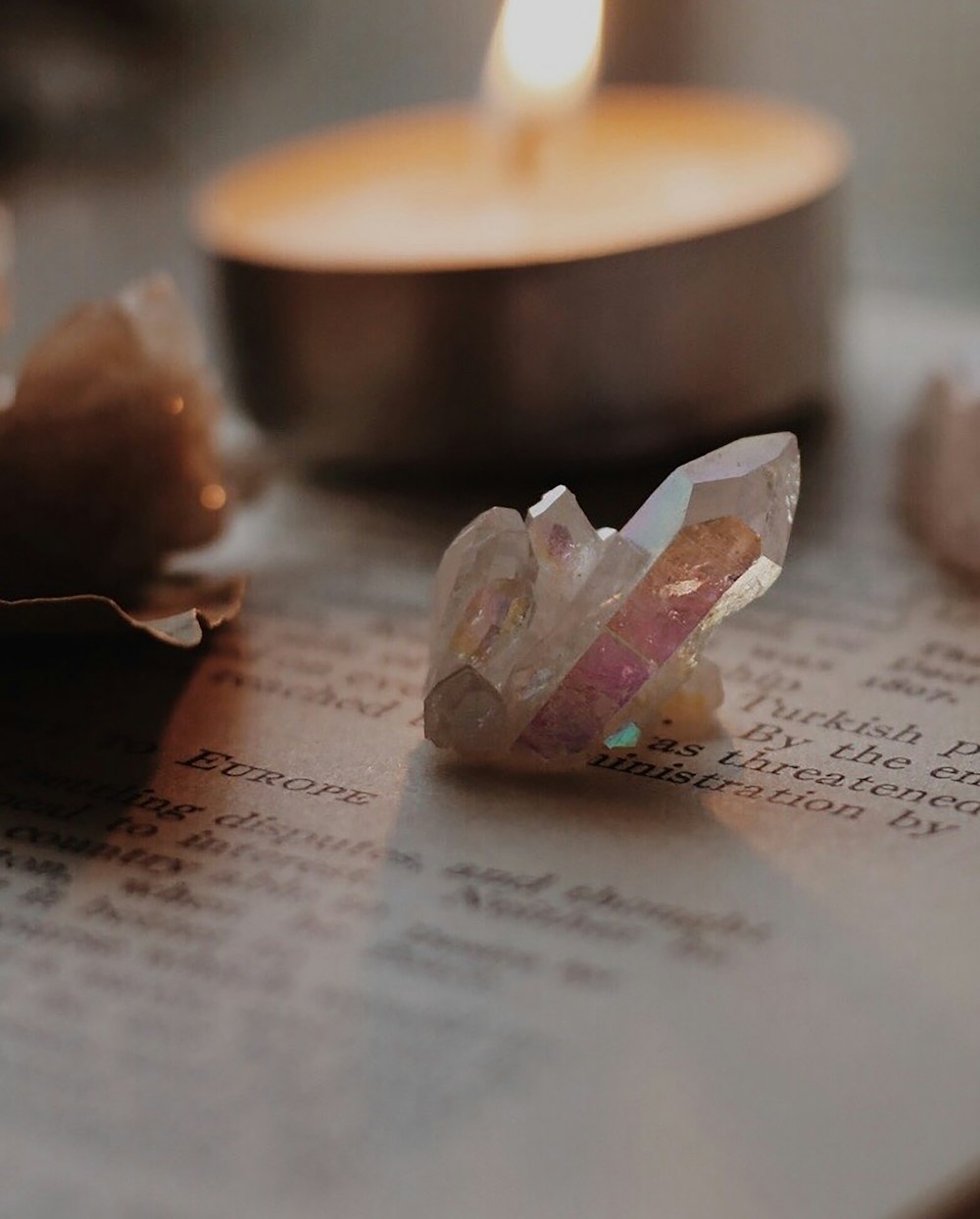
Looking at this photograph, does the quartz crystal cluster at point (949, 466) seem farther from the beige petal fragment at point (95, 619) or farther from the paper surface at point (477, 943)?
the beige petal fragment at point (95, 619)

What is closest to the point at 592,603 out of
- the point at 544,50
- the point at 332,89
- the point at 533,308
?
the point at 533,308

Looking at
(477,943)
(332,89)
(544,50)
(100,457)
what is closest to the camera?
(477,943)

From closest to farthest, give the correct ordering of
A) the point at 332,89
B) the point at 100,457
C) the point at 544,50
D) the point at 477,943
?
1. the point at 477,943
2. the point at 100,457
3. the point at 544,50
4. the point at 332,89

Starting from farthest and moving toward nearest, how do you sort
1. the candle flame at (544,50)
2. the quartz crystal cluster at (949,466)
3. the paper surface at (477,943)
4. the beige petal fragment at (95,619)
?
the candle flame at (544,50), the quartz crystal cluster at (949,466), the beige petal fragment at (95,619), the paper surface at (477,943)

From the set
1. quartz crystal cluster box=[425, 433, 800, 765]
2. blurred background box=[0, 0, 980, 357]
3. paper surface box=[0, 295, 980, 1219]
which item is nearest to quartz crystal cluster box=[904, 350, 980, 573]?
paper surface box=[0, 295, 980, 1219]

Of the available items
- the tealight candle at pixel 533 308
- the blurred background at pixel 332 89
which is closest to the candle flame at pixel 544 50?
the tealight candle at pixel 533 308

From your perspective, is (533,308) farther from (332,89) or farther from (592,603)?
(332,89)
